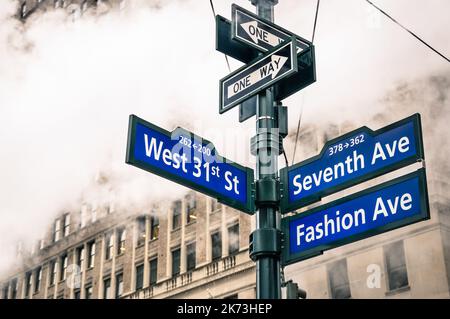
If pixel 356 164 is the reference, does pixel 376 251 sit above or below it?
above

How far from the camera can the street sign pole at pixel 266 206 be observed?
5.08 meters

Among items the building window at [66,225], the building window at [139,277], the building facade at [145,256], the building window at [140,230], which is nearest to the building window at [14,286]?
the building facade at [145,256]

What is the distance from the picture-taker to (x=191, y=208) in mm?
32688

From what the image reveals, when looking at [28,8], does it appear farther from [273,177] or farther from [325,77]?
[273,177]

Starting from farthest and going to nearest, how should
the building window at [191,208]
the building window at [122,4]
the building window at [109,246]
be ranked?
the building window at [109,246] → the building window at [191,208] → the building window at [122,4]

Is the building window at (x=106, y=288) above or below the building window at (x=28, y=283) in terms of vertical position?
below

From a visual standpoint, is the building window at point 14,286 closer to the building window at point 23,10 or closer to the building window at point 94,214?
the building window at point 94,214

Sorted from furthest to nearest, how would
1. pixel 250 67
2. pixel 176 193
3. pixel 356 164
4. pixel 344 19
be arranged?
pixel 176 193 → pixel 344 19 → pixel 250 67 → pixel 356 164

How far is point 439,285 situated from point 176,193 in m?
14.7

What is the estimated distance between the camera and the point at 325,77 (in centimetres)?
2256

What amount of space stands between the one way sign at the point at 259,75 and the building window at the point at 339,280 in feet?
63.7

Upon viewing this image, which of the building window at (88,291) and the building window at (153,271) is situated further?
the building window at (88,291)

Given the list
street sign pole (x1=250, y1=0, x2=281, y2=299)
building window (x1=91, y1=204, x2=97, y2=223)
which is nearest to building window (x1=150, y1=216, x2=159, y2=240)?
building window (x1=91, y1=204, x2=97, y2=223)
